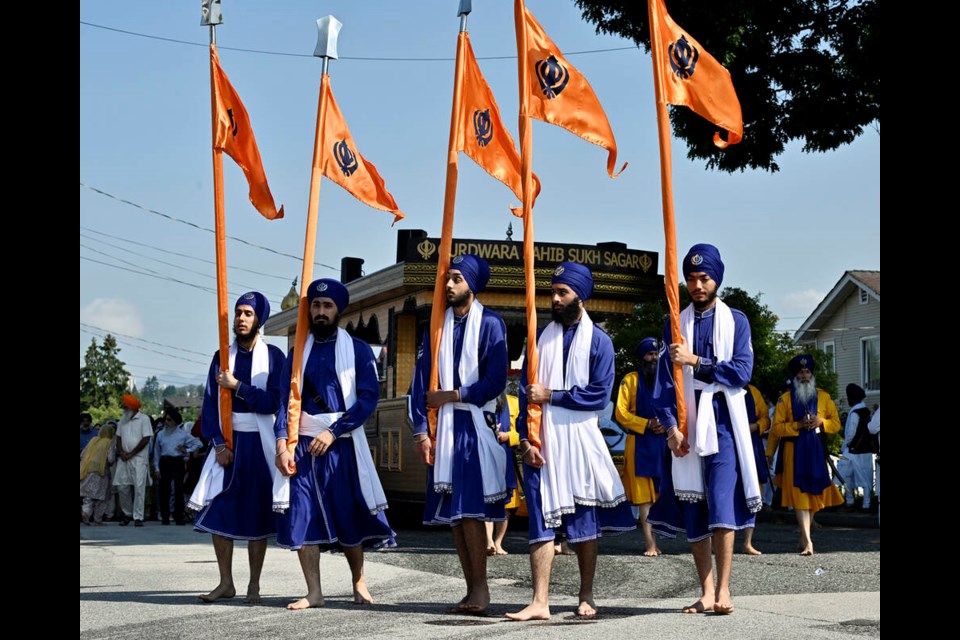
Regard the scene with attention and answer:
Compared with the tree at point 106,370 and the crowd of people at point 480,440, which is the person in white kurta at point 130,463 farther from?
the tree at point 106,370

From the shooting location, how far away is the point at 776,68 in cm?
1599

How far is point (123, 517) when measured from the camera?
20.7m

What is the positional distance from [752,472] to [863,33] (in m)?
8.85

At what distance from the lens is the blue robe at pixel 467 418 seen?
766cm

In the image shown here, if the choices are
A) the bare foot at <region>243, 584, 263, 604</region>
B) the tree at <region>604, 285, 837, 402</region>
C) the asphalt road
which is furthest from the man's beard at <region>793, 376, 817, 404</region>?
the bare foot at <region>243, 584, 263, 604</region>

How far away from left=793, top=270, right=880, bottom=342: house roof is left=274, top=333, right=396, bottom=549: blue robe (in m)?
34.3

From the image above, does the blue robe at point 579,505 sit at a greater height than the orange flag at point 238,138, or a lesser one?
lesser

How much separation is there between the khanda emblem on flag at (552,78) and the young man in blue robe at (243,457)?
7.81ft

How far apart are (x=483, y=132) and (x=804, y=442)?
6155 mm

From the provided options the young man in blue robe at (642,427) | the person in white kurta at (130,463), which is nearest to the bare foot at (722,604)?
the young man in blue robe at (642,427)

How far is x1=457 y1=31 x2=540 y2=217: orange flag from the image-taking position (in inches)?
341

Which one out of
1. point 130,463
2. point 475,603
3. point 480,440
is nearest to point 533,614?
point 475,603

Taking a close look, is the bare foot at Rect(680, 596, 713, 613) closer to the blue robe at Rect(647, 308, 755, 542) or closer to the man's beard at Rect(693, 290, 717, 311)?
the blue robe at Rect(647, 308, 755, 542)

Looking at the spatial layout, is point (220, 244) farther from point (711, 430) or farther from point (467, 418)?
point (711, 430)
